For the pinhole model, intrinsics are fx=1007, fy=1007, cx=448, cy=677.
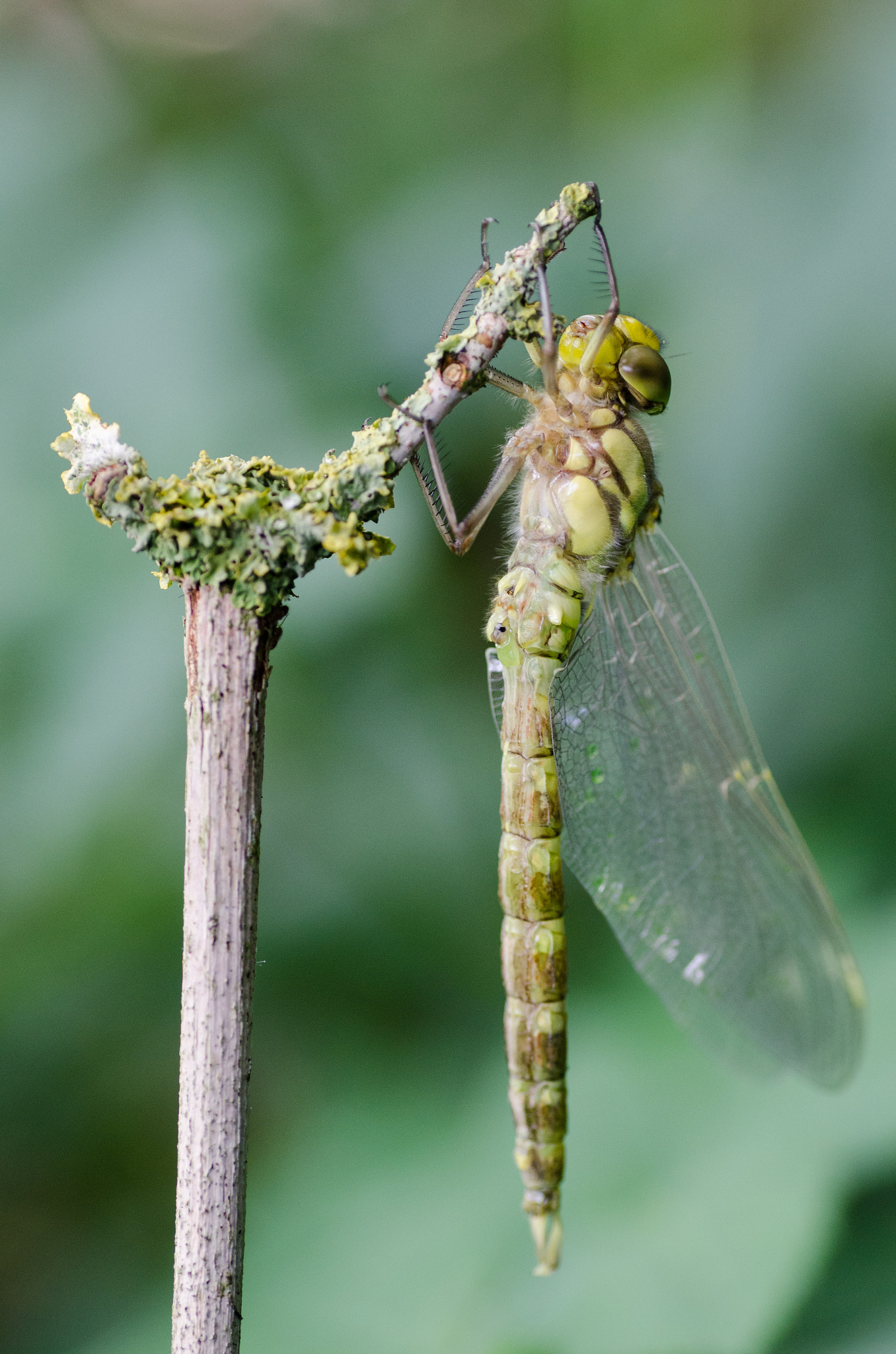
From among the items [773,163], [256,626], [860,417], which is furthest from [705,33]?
[256,626]

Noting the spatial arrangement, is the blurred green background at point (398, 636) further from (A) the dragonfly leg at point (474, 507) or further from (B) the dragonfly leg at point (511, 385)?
(B) the dragonfly leg at point (511, 385)

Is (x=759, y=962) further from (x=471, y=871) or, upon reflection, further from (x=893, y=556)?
(x=893, y=556)

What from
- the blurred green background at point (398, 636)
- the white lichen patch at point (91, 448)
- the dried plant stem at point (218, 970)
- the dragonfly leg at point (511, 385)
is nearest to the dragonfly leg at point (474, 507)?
the dragonfly leg at point (511, 385)

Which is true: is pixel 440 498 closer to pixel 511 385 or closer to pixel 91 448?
pixel 511 385

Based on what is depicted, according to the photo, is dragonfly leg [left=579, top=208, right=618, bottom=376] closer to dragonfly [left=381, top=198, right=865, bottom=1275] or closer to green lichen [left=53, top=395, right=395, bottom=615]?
dragonfly [left=381, top=198, right=865, bottom=1275]

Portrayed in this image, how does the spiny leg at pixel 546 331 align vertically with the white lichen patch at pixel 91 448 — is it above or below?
above

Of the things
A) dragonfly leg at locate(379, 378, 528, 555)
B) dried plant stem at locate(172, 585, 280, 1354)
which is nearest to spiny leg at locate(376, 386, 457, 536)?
dragonfly leg at locate(379, 378, 528, 555)

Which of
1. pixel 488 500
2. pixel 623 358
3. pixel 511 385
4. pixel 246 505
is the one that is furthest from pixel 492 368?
pixel 246 505
